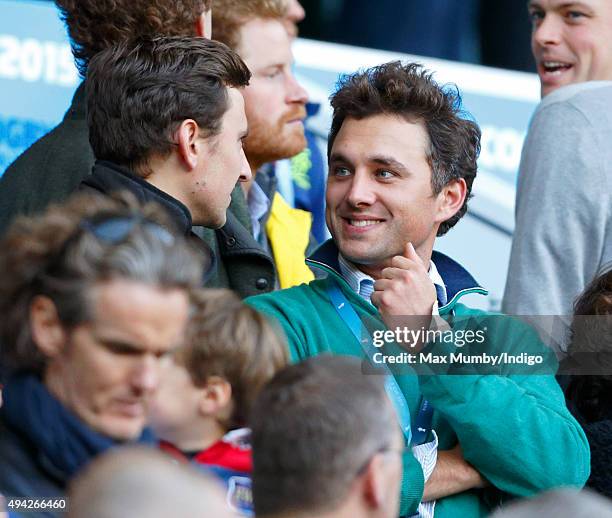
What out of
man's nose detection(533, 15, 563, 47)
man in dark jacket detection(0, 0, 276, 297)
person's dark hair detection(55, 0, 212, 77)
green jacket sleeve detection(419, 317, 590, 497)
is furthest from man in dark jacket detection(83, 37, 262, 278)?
man's nose detection(533, 15, 563, 47)

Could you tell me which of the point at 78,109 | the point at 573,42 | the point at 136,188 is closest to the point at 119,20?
the point at 78,109

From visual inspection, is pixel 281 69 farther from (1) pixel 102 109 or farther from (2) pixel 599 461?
(2) pixel 599 461

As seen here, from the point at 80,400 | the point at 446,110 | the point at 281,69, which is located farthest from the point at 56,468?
the point at 281,69

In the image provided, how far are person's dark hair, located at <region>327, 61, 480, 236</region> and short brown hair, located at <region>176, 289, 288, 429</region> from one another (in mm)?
1041

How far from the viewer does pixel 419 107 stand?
12.1 ft

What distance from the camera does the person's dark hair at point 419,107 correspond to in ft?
12.0

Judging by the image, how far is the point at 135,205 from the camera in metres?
2.67

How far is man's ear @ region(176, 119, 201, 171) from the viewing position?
3.47 meters

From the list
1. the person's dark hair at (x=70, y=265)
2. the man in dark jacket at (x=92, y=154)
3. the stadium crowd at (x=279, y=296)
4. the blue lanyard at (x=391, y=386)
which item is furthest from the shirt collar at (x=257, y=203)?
the person's dark hair at (x=70, y=265)

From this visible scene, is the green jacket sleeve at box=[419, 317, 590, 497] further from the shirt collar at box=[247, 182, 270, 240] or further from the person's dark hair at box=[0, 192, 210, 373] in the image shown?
the shirt collar at box=[247, 182, 270, 240]

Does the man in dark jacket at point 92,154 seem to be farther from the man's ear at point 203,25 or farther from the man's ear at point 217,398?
the man's ear at point 217,398

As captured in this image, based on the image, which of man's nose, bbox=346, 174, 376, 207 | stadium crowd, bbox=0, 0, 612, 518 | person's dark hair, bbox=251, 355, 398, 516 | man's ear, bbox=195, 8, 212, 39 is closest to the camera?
person's dark hair, bbox=251, 355, 398, 516

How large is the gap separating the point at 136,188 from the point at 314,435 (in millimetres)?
1234

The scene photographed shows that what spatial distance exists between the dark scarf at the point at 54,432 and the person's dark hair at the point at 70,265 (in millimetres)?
66
